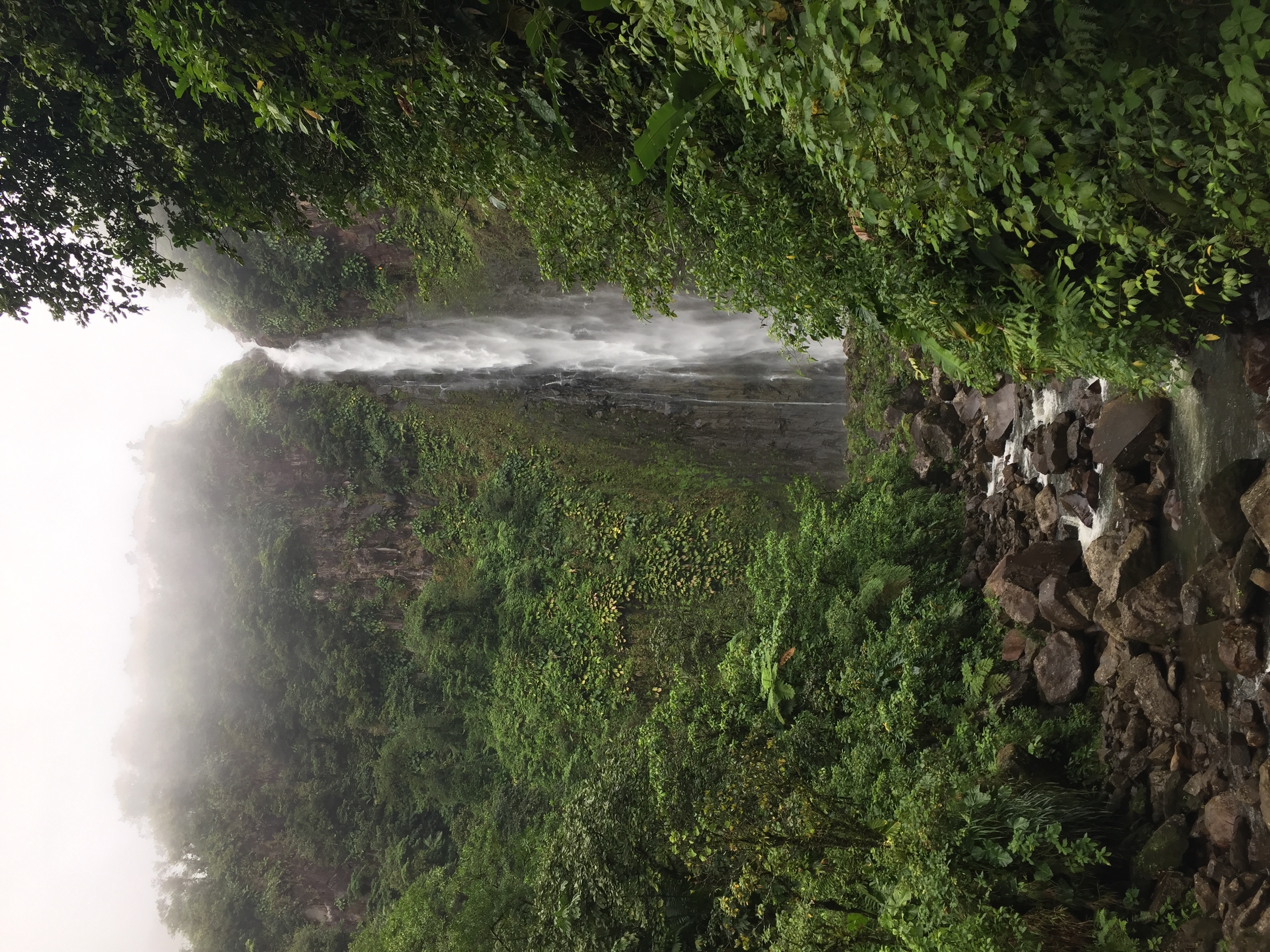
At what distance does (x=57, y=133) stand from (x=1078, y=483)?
974cm

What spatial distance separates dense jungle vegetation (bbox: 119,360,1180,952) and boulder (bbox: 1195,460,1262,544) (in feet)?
7.13

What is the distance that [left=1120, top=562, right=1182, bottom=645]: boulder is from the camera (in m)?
5.25

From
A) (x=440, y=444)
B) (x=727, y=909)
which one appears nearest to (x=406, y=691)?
(x=440, y=444)

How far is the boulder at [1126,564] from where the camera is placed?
18.3 feet

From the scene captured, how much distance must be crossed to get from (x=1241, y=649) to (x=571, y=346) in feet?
45.4

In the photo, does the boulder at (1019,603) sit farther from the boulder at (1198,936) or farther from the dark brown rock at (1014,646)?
the boulder at (1198,936)

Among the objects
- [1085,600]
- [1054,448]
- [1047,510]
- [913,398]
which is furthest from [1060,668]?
[913,398]

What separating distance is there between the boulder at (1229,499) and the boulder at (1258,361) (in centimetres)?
47

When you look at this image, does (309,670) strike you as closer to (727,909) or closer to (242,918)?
(242,918)

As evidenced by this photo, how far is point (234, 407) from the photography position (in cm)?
2148

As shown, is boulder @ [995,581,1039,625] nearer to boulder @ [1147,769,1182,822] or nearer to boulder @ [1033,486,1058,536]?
boulder @ [1033,486,1058,536]

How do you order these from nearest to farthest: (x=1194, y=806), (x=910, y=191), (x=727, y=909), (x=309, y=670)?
(x=910, y=191)
(x=1194, y=806)
(x=727, y=909)
(x=309, y=670)

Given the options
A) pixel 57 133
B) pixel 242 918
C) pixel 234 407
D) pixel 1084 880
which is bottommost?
pixel 242 918

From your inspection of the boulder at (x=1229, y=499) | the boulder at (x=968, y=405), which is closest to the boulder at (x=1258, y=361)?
the boulder at (x=1229, y=499)
